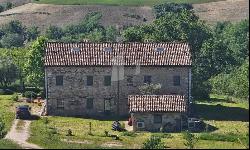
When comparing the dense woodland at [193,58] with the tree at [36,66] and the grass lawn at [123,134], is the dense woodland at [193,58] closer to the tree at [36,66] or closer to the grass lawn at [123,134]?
the tree at [36,66]

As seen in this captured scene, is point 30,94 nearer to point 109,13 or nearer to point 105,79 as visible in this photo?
point 105,79

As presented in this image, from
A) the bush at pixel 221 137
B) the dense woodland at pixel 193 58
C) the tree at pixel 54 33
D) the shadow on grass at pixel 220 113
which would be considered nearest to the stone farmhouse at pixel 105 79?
the shadow on grass at pixel 220 113

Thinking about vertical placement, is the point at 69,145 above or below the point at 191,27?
below

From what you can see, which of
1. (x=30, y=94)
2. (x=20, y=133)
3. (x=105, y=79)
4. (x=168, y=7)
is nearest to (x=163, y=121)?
(x=105, y=79)

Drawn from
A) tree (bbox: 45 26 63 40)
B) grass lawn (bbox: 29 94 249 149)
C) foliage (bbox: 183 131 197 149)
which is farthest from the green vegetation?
tree (bbox: 45 26 63 40)

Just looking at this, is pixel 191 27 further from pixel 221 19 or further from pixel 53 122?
pixel 221 19

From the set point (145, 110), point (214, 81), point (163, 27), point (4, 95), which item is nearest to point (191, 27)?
point (163, 27)

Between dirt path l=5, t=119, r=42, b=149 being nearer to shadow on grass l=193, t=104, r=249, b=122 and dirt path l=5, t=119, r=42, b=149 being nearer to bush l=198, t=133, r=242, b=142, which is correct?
bush l=198, t=133, r=242, b=142
